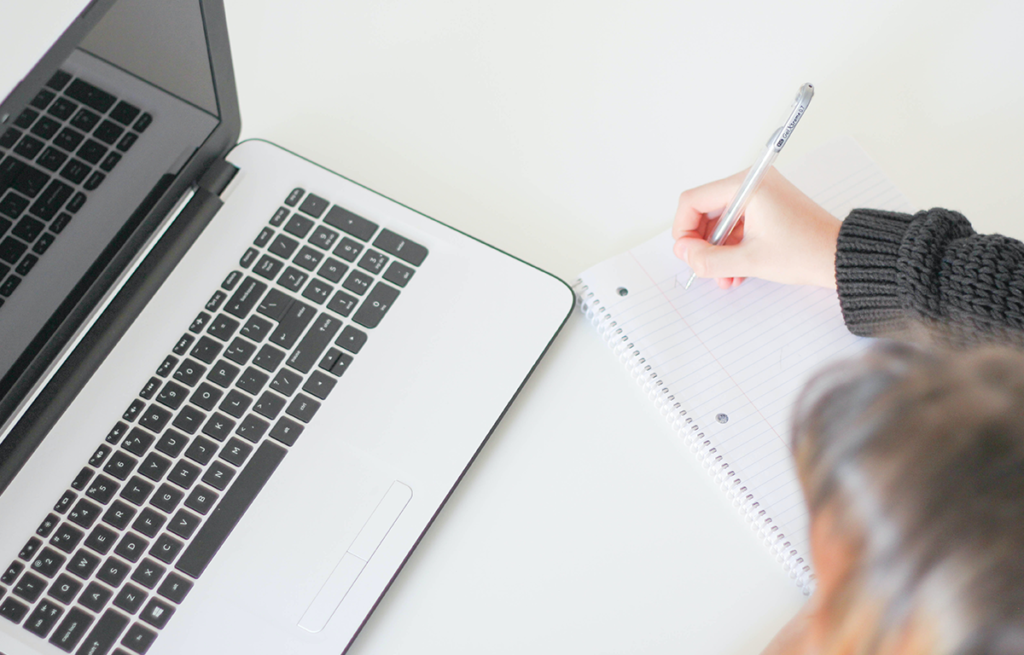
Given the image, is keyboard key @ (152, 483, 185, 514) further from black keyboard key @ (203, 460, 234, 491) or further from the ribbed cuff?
the ribbed cuff


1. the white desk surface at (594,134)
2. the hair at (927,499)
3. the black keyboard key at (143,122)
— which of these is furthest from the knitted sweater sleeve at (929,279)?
the black keyboard key at (143,122)

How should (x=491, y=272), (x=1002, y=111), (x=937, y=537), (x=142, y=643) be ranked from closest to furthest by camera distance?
(x=937, y=537)
(x=142, y=643)
(x=491, y=272)
(x=1002, y=111)

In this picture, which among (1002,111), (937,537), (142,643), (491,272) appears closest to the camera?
(937,537)

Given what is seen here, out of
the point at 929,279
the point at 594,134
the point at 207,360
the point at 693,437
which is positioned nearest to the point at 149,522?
the point at 207,360

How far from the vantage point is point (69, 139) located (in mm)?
500

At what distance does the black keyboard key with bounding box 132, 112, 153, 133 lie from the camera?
56 centimetres

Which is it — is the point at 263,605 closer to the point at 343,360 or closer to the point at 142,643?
the point at 142,643

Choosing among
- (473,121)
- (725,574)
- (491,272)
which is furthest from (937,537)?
(473,121)

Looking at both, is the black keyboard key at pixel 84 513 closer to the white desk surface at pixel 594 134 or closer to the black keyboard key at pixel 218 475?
the black keyboard key at pixel 218 475

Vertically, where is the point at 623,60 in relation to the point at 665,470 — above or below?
above

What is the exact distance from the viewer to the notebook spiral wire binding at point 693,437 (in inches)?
21.7

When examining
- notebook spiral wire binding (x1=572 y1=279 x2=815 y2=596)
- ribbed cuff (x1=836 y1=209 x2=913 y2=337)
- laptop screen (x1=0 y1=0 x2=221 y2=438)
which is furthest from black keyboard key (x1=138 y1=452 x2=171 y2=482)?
ribbed cuff (x1=836 y1=209 x2=913 y2=337)

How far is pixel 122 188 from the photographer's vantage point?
0.57 m

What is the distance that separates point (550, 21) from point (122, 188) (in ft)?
1.46
